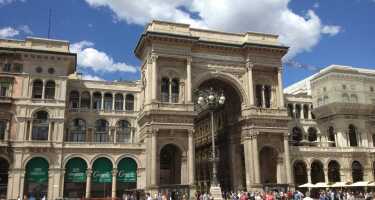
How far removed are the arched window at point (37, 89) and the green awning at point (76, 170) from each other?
27.9ft

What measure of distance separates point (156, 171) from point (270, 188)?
534 inches

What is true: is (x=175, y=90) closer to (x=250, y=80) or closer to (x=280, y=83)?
(x=250, y=80)

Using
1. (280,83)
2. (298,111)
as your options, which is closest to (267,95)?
(280,83)

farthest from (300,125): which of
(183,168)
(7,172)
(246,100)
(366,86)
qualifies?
(7,172)

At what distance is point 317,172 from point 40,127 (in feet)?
127

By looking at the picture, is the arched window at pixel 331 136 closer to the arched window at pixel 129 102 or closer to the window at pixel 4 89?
the arched window at pixel 129 102

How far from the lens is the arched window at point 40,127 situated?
151 ft

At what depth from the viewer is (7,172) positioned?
1724 inches

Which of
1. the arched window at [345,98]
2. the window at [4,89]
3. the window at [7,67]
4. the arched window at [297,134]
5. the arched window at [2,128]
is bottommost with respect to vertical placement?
the arched window at [2,128]

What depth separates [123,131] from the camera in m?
53.4

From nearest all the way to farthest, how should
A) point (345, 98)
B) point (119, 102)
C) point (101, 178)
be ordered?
point (101, 178) < point (119, 102) < point (345, 98)

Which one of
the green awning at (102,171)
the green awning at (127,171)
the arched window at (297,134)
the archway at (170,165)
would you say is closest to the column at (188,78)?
the archway at (170,165)

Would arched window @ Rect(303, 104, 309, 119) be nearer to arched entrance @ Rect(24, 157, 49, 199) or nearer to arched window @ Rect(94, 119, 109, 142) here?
arched window @ Rect(94, 119, 109, 142)

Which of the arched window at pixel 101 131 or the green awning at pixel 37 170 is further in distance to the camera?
the arched window at pixel 101 131
